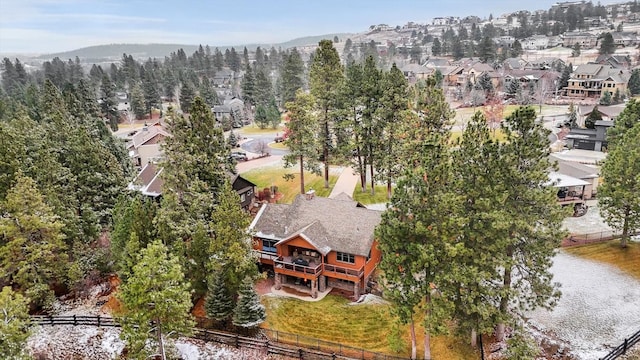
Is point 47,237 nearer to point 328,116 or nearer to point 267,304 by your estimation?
point 267,304

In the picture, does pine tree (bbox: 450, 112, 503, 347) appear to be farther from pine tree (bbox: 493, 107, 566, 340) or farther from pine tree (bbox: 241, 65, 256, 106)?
pine tree (bbox: 241, 65, 256, 106)

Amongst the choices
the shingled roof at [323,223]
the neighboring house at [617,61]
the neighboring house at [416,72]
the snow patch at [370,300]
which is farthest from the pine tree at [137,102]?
the neighboring house at [617,61]

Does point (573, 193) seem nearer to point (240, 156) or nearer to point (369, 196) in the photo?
point (369, 196)

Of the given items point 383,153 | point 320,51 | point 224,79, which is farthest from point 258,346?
point 224,79

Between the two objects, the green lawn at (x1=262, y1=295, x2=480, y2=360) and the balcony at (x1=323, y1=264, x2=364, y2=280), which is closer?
the green lawn at (x1=262, y1=295, x2=480, y2=360)

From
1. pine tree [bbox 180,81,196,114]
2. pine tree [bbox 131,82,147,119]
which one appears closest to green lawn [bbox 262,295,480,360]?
pine tree [bbox 180,81,196,114]
